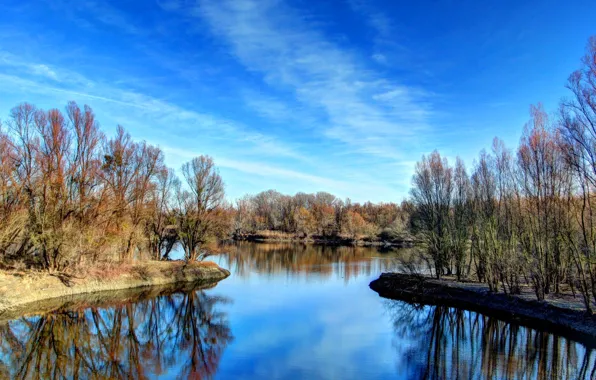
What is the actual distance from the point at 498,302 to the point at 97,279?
24.9 metres

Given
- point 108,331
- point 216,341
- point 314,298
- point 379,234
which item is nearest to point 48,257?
point 108,331

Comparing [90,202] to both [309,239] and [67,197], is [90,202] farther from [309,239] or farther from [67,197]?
[309,239]

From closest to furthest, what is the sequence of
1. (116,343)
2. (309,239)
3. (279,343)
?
1. (116,343)
2. (279,343)
3. (309,239)

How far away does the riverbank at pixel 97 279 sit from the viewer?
19812 mm

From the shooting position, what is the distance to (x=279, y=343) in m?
15.2

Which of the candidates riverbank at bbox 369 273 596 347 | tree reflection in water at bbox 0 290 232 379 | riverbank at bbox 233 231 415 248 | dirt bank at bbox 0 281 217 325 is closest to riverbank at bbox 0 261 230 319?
dirt bank at bbox 0 281 217 325

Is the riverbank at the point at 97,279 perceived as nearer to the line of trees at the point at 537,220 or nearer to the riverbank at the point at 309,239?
the line of trees at the point at 537,220

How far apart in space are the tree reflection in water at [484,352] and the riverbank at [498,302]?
1147 mm

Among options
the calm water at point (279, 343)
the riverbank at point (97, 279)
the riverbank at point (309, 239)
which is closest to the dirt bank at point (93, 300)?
the riverbank at point (97, 279)

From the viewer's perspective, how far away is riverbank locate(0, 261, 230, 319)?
1981 centimetres

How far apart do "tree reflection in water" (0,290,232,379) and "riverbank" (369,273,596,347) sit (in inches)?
554

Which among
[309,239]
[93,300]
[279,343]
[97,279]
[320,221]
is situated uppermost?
[320,221]

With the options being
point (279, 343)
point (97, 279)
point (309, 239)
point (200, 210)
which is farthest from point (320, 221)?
point (279, 343)

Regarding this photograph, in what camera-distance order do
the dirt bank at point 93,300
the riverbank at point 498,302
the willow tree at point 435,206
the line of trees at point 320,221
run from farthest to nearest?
the line of trees at point 320,221, the willow tree at point 435,206, the dirt bank at point 93,300, the riverbank at point 498,302
